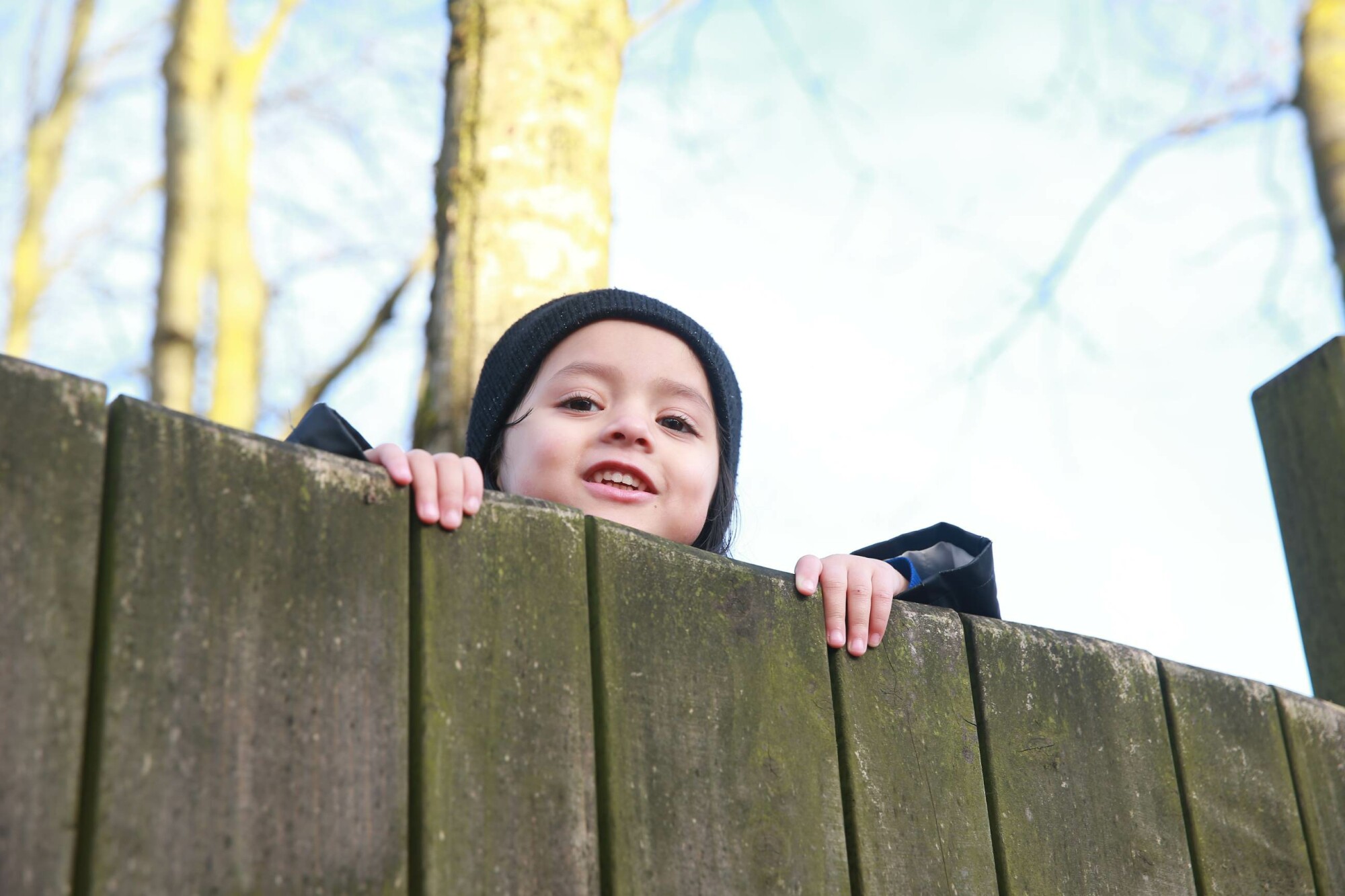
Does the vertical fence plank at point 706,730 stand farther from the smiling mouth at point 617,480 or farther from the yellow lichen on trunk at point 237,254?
the yellow lichen on trunk at point 237,254

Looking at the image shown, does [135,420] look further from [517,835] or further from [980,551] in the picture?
[980,551]

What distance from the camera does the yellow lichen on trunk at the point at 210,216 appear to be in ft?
15.9

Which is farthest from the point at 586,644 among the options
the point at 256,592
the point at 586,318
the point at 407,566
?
the point at 586,318

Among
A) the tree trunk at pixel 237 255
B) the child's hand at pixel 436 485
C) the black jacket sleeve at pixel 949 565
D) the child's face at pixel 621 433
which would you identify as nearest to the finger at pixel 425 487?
the child's hand at pixel 436 485

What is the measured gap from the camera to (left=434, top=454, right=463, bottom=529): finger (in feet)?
3.75

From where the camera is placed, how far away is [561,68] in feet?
9.13

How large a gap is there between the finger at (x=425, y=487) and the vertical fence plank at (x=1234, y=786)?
0.99 metres

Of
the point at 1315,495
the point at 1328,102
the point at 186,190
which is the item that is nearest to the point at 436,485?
the point at 1315,495

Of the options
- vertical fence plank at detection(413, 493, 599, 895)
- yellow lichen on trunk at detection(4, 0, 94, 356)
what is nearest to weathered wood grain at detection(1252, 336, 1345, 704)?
→ vertical fence plank at detection(413, 493, 599, 895)

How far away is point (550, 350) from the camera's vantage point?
7.76ft

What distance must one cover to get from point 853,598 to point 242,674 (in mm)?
670

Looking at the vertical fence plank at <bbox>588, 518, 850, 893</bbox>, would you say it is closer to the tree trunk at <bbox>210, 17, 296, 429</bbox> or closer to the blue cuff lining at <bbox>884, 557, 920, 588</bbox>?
the blue cuff lining at <bbox>884, 557, 920, 588</bbox>

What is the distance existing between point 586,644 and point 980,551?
0.89m

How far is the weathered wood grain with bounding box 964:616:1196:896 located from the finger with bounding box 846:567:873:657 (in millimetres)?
165
